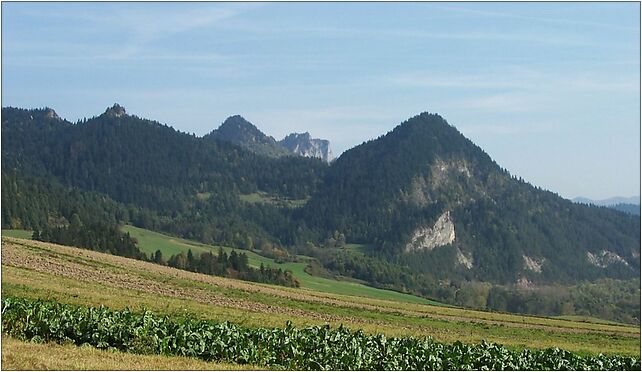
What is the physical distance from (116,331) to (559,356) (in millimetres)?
19840

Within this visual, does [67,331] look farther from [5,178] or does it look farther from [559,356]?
[5,178]

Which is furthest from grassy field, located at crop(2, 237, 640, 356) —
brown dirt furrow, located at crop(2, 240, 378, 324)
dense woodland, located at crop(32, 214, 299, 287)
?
dense woodland, located at crop(32, 214, 299, 287)

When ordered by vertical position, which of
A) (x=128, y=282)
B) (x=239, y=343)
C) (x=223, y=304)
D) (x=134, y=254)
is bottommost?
(x=223, y=304)

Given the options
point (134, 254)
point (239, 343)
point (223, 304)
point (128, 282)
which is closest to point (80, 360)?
point (239, 343)

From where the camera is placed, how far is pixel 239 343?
85.6 feet

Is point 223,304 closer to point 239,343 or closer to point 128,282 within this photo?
point 128,282

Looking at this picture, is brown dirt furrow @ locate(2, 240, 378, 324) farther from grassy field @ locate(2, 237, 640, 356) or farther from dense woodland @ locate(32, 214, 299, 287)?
dense woodland @ locate(32, 214, 299, 287)

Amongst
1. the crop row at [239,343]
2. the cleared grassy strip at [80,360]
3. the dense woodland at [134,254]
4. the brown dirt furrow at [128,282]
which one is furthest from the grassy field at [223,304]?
the dense woodland at [134,254]

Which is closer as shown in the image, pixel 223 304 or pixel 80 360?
pixel 80 360

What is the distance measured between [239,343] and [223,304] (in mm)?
33245

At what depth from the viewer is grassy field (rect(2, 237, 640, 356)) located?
47.4 metres

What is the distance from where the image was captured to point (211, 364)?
78.1 feet

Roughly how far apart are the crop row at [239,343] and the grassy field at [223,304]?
16109mm

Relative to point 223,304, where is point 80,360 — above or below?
above
